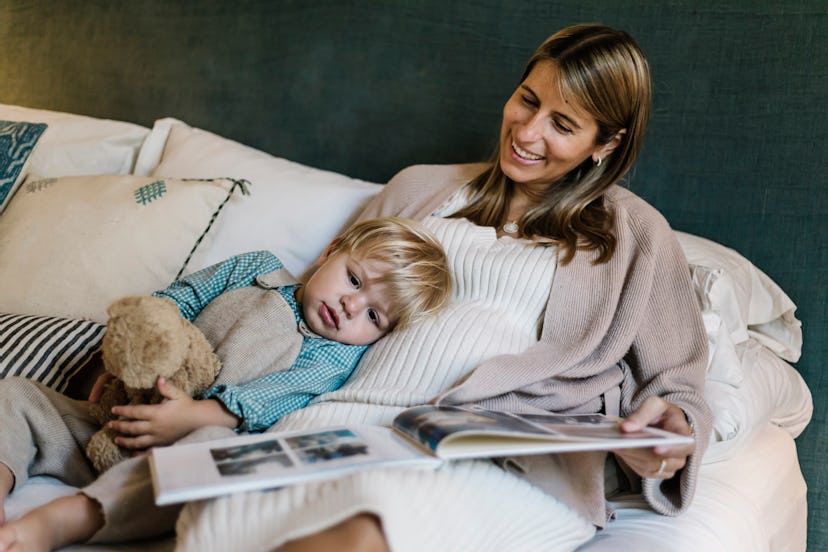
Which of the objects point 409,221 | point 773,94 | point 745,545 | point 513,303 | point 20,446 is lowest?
point 745,545

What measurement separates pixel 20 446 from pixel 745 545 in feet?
3.65

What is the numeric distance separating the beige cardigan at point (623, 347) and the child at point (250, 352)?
21 centimetres

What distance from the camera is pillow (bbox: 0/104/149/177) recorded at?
83.9 inches

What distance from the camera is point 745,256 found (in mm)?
1863

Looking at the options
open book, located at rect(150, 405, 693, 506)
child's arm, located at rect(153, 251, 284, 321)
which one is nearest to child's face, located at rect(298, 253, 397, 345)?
child's arm, located at rect(153, 251, 284, 321)

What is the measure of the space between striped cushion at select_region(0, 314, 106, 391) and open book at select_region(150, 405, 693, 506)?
520mm

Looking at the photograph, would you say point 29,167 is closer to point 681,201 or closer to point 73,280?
point 73,280

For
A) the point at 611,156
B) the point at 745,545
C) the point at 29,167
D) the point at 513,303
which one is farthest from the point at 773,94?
the point at 29,167

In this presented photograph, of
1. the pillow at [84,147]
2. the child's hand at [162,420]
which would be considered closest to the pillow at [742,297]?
the child's hand at [162,420]

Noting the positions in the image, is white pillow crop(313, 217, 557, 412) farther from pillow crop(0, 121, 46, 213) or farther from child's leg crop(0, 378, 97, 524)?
pillow crop(0, 121, 46, 213)

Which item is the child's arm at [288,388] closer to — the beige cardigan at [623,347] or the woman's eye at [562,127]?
the beige cardigan at [623,347]

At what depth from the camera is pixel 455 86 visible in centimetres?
214

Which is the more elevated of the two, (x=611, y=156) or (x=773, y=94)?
(x=773, y=94)

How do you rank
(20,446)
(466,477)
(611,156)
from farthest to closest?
1. (611,156)
2. (20,446)
3. (466,477)
